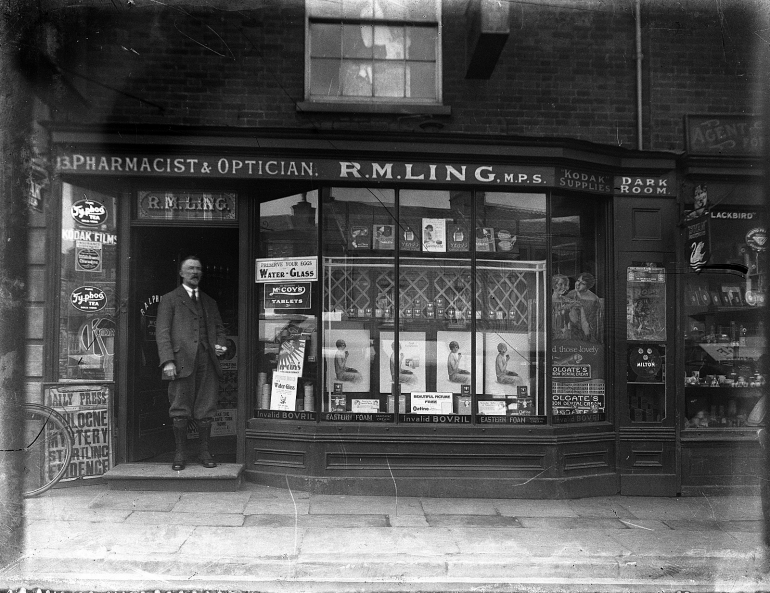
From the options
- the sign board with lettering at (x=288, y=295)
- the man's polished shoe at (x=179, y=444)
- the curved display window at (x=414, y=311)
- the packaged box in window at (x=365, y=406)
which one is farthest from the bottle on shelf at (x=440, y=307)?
the man's polished shoe at (x=179, y=444)

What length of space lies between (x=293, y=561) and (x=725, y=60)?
755cm

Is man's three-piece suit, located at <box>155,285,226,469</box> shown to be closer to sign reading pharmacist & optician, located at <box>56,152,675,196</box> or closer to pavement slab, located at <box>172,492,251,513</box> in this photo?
pavement slab, located at <box>172,492,251,513</box>

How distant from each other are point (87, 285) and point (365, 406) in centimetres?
355

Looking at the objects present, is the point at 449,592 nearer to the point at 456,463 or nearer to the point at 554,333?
the point at 456,463

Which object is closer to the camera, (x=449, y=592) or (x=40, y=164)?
(x=449, y=592)

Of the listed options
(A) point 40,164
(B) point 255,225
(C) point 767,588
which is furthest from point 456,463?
(A) point 40,164

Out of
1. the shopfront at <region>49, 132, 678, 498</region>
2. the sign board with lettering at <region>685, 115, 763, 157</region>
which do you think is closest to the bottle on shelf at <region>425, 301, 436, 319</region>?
the shopfront at <region>49, 132, 678, 498</region>

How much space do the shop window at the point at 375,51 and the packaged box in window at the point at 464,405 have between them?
3583mm

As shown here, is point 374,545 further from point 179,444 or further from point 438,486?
point 179,444

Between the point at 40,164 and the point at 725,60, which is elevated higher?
the point at 725,60

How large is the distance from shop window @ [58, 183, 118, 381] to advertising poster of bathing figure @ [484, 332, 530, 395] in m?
4.46

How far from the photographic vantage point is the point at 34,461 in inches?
265

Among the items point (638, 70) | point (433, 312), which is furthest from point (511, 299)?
point (638, 70)

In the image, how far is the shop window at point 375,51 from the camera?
24.5 feet
